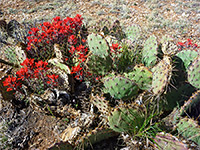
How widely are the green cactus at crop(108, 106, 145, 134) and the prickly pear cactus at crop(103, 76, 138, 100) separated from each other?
1.17 feet

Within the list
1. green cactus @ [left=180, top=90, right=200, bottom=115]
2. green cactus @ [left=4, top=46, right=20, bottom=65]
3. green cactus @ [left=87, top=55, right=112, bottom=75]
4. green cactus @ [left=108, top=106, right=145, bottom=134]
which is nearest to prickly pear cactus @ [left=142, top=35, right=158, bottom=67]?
green cactus @ [left=87, top=55, right=112, bottom=75]

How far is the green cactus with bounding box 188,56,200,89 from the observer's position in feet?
7.52

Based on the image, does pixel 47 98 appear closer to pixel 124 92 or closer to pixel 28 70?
pixel 28 70

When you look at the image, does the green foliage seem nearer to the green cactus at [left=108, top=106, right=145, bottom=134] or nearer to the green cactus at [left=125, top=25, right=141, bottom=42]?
the green cactus at [left=125, top=25, right=141, bottom=42]

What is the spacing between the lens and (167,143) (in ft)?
6.63

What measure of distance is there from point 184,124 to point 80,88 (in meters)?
1.78

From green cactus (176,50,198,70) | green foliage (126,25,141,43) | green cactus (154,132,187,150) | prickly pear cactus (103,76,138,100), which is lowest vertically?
green cactus (154,132,187,150)

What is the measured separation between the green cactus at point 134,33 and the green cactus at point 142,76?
140 cm

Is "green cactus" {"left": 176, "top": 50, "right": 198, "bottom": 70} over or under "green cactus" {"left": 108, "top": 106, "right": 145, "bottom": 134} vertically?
over

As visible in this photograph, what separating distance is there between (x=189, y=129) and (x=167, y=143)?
0.34 meters

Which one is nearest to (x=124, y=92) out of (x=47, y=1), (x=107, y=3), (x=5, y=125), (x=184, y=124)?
(x=184, y=124)

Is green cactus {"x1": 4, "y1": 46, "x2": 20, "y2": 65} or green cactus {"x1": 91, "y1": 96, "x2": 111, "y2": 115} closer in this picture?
green cactus {"x1": 91, "y1": 96, "x2": 111, "y2": 115}

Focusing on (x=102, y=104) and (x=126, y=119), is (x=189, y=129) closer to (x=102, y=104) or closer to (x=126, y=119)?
(x=126, y=119)

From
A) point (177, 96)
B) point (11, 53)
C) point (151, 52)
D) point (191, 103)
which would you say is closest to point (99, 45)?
point (151, 52)
